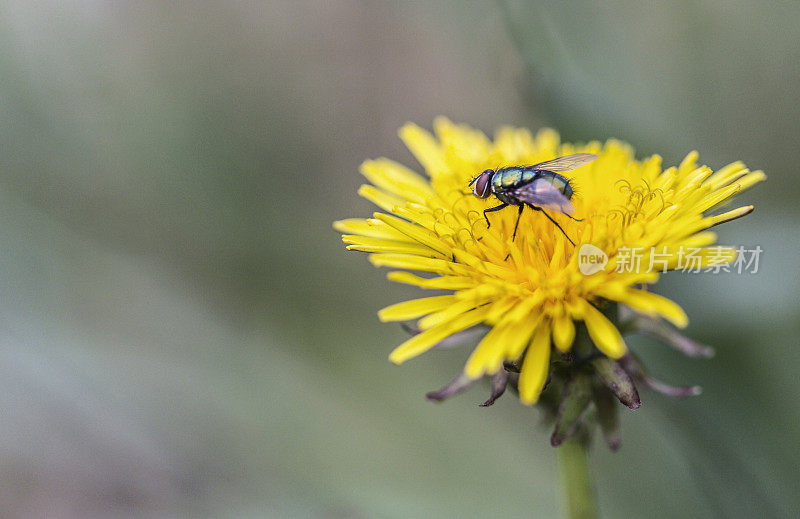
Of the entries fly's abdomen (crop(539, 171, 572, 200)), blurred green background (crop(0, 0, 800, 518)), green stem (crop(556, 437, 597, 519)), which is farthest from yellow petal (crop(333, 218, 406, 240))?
blurred green background (crop(0, 0, 800, 518))

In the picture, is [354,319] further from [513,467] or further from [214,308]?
[513,467]

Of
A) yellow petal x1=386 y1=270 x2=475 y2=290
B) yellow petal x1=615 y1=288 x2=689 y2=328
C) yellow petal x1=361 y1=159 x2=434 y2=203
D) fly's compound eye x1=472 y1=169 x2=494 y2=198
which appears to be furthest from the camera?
yellow petal x1=361 y1=159 x2=434 y2=203

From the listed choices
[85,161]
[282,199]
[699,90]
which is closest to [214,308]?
[282,199]

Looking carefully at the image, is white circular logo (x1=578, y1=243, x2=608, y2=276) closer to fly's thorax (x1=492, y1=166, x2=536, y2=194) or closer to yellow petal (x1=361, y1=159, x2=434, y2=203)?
fly's thorax (x1=492, y1=166, x2=536, y2=194)

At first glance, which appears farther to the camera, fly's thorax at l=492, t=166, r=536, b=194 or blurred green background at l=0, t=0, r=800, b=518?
blurred green background at l=0, t=0, r=800, b=518

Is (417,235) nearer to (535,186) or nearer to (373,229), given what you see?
(373,229)

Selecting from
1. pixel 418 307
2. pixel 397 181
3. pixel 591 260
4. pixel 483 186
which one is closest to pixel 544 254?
pixel 591 260
